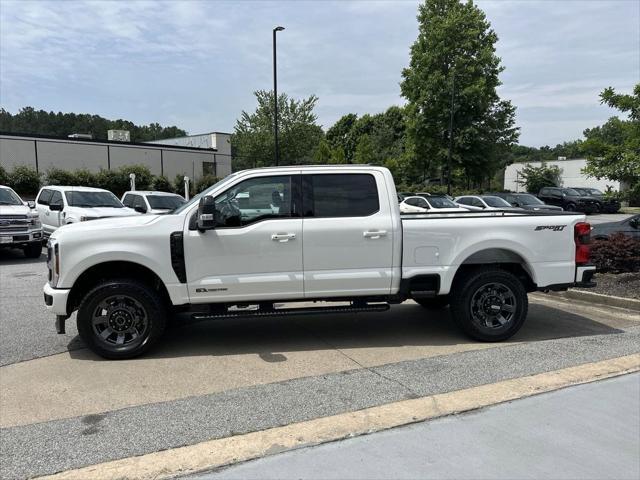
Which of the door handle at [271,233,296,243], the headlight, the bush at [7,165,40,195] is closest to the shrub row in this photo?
the bush at [7,165,40,195]

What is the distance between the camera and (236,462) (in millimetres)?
3279

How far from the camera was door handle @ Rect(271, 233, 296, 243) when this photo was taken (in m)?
5.41

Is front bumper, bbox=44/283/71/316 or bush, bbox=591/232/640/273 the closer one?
front bumper, bbox=44/283/71/316

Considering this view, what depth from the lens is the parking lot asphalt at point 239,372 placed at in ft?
12.1

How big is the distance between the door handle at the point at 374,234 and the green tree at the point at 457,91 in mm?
30978

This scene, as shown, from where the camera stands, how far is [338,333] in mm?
6277

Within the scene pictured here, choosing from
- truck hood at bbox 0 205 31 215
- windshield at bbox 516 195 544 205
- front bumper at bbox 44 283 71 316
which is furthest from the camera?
windshield at bbox 516 195 544 205

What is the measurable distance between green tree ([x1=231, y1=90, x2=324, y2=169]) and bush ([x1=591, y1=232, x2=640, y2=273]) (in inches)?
1206

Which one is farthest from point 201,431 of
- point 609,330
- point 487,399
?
point 609,330

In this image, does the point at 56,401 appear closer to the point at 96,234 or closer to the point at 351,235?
the point at 96,234

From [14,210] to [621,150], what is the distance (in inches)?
523

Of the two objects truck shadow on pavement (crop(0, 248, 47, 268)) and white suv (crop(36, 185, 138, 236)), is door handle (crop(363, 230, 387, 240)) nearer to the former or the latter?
white suv (crop(36, 185, 138, 236))

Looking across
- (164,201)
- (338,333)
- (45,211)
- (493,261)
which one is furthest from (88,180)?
(493,261)

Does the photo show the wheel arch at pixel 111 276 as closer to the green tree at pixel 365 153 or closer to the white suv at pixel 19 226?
the white suv at pixel 19 226
